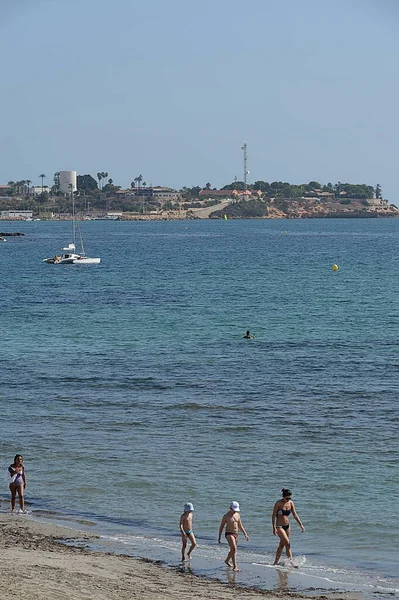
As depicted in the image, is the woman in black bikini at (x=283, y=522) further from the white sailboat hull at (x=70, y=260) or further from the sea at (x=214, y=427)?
the white sailboat hull at (x=70, y=260)

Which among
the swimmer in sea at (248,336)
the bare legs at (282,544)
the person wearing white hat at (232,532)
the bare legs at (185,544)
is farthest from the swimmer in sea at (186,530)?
the swimmer in sea at (248,336)

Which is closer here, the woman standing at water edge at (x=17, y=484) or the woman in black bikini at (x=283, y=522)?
the woman in black bikini at (x=283, y=522)

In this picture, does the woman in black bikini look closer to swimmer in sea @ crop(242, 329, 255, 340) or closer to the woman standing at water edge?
the woman standing at water edge

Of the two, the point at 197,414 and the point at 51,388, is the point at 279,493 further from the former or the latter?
the point at 51,388

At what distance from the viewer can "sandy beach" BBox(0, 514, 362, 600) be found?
690 inches

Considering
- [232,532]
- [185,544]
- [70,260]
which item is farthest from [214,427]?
[70,260]

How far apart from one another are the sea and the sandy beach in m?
0.85

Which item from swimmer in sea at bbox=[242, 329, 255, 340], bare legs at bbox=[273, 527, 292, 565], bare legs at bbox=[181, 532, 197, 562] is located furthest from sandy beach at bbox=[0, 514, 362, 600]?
swimmer in sea at bbox=[242, 329, 255, 340]

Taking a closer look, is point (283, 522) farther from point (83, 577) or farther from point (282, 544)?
point (83, 577)

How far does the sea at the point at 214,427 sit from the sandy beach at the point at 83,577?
0.85 metres

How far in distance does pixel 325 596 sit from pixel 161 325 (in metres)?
38.8

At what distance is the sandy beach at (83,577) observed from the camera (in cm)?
1753

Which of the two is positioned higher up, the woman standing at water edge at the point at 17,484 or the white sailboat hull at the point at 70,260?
the white sailboat hull at the point at 70,260

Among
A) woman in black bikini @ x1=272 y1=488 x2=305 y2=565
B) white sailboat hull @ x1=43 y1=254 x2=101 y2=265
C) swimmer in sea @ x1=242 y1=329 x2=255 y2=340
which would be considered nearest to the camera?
woman in black bikini @ x1=272 y1=488 x2=305 y2=565
